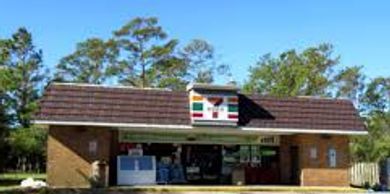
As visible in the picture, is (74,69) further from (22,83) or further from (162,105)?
(162,105)

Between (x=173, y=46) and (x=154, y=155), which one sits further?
(x=173, y=46)

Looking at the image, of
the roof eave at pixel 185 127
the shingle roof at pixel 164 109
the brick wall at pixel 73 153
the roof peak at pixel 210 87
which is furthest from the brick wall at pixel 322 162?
the brick wall at pixel 73 153

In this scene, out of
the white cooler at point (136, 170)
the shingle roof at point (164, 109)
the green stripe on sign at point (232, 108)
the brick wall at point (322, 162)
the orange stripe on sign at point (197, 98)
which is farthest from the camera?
the brick wall at point (322, 162)

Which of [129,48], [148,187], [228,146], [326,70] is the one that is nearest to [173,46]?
[129,48]

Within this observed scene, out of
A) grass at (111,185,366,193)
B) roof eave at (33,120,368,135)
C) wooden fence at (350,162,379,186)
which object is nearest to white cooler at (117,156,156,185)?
grass at (111,185,366,193)

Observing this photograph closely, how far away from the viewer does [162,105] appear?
111ft

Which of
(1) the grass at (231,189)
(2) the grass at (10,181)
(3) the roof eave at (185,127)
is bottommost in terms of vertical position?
(2) the grass at (10,181)

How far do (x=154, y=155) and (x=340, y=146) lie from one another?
29.6 feet

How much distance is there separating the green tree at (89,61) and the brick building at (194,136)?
96.8 ft

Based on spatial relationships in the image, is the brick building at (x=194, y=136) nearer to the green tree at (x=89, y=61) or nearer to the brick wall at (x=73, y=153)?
the brick wall at (x=73, y=153)

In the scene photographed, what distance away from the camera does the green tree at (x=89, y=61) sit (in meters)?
64.6

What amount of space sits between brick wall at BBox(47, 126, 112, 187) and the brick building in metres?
0.04

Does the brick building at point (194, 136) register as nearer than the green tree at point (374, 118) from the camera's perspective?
Yes

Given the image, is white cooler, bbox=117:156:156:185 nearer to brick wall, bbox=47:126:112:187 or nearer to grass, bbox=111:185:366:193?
brick wall, bbox=47:126:112:187
